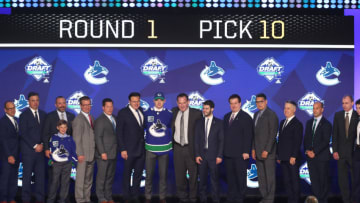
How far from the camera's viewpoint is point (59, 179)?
284 inches

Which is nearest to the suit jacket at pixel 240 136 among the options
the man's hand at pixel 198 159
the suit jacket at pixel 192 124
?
the man's hand at pixel 198 159

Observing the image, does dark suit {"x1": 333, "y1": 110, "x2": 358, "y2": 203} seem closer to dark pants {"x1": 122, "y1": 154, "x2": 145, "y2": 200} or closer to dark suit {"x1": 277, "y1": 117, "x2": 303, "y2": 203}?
dark suit {"x1": 277, "y1": 117, "x2": 303, "y2": 203}

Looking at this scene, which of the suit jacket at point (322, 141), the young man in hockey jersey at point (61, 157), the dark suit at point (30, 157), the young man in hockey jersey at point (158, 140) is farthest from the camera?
the young man in hockey jersey at point (158, 140)

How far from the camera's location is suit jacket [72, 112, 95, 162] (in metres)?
7.31

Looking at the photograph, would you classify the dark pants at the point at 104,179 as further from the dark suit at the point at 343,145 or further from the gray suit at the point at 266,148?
the dark suit at the point at 343,145

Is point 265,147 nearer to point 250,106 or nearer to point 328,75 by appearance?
point 250,106

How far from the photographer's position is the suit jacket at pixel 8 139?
24.0ft

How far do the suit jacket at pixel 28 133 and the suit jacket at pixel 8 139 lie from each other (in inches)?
4.0

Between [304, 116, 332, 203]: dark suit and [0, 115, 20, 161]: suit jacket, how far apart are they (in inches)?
169

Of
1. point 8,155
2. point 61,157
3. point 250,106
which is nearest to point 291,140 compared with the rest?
point 250,106

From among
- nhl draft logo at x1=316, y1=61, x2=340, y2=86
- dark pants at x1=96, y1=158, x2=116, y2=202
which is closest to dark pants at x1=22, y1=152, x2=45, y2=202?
dark pants at x1=96, y1=158, x2=116, y2=202

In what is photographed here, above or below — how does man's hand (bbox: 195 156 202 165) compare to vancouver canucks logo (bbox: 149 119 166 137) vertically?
below

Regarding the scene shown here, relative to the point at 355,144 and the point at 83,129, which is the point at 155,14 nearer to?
the point at 83,129

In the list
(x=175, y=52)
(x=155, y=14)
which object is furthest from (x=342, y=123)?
(x=155, y=14)
